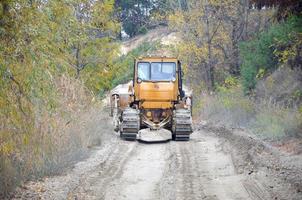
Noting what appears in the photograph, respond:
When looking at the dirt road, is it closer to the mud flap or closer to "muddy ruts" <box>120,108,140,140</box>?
"muddy ruts" <box>120,108,140,140</box>

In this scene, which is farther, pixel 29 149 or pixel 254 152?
pixel 254 152

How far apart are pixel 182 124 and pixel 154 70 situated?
2.86m

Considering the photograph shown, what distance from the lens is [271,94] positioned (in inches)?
1030

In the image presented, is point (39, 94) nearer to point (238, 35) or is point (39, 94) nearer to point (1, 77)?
point (1, 77)

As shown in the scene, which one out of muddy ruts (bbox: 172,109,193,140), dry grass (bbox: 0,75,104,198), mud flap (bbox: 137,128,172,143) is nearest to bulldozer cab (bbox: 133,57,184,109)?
mud flap (bbox: 137,128,172,143)

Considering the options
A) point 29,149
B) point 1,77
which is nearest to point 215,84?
point 29,149

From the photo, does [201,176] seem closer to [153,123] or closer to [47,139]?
[47,139]

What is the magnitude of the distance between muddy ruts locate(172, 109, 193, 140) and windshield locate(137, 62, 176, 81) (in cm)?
198

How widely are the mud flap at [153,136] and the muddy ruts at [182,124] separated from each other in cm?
59

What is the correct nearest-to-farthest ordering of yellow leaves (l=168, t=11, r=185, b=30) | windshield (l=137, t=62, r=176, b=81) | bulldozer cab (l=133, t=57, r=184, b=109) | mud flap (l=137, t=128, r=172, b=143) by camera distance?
1. mud flap (l=137, t=128, r=172, b=143)
2. bulldozer cab (l=133, t=57, r=184, b=109)
3. windshield (l=137, t=62, r=176, b=81)
4. yellow leaves (l=168, t=11, r=185, b=30)

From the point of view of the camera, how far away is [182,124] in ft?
71.8

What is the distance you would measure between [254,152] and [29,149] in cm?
742

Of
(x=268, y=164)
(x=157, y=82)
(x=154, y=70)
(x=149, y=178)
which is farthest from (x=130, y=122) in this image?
(x=149, y=178)

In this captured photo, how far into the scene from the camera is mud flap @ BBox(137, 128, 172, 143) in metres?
22.3
